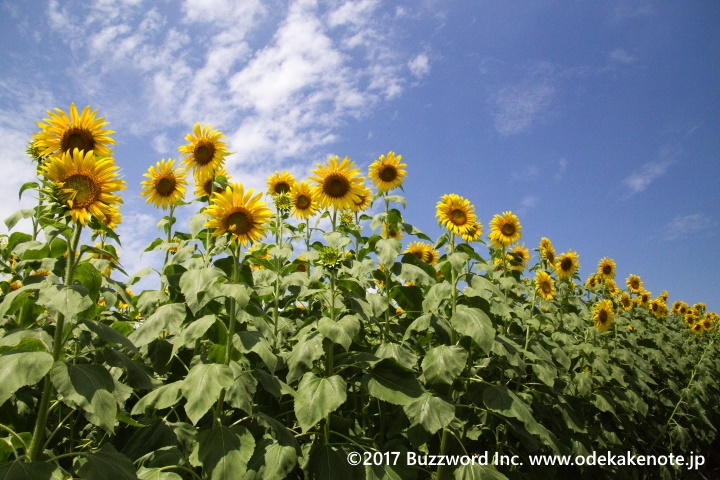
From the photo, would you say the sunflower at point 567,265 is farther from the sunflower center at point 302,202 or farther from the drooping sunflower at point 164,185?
the drooping sunflower at point 164,185

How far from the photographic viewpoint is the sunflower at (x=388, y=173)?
5000 mm

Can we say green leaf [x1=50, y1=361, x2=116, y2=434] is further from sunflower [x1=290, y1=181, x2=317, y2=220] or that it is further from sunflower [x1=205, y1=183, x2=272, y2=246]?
sunflower [x1=290, y1=181, x2=317, y2=220]

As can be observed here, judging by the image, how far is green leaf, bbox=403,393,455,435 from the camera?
3.07 metres

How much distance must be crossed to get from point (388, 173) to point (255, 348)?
9.06 feet

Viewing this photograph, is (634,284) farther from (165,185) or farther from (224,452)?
(224,452)

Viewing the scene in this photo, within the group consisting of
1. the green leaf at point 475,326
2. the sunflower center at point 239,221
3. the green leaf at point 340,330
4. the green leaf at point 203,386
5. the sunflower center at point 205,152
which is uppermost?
the sunflower center at point 205,152

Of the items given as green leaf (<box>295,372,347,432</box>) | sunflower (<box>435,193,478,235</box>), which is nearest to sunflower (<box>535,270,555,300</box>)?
sunflower (<box>435,193,478,235</box>)

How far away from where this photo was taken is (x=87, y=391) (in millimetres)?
2107

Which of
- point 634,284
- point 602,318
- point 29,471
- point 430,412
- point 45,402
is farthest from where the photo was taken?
point 634,284

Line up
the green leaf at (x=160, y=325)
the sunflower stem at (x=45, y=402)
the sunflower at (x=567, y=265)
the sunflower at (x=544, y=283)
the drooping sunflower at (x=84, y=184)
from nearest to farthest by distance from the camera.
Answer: the sunflower stem at (x=45, y=402), the drooping sunflower at (x=84, y=184), the green leaf at (x=160, y=325), the sunflower at (x=544, y=283), the sunflower at (x=567, y=265)

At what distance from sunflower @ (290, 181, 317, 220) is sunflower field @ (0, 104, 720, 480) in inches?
0.6

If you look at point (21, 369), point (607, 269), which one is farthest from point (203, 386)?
point (607, 269)

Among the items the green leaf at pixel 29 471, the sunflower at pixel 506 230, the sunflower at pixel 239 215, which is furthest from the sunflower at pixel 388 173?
the green leaf at pixel 29 471

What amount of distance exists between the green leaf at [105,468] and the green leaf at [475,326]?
2201 millimetres
